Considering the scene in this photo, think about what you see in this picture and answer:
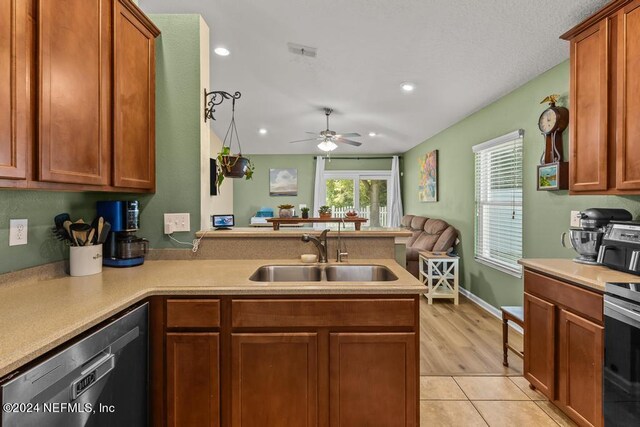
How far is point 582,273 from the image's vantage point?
71.6 inches

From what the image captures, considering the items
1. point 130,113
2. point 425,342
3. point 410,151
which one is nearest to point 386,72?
point 130,113

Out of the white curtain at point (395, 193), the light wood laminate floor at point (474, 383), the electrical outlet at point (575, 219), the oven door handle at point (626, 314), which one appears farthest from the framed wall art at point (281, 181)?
the oven door handle at point (626, 314)

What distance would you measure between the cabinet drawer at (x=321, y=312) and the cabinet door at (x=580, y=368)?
38.9 inches

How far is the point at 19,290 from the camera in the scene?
1444 millimetres

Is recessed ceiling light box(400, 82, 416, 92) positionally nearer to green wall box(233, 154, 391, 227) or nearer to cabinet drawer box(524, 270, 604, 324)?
cabinet drawer box(524, 270, 604, 324)

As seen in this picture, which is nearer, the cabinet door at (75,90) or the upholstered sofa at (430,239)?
the cabinet door at (75,90)

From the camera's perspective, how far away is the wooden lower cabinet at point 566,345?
1.65 metres

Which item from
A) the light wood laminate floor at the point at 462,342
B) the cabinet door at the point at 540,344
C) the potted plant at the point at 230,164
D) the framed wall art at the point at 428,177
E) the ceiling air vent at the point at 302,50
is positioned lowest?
the light wood laminate floor at the point at 462,342

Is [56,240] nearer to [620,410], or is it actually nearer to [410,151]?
[620,410]

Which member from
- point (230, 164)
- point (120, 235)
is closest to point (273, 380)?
point (120, 235)

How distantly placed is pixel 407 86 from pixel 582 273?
2499 millimetres

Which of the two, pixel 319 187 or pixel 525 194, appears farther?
pixel 319 187

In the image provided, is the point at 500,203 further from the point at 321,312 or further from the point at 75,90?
the point at 75,90

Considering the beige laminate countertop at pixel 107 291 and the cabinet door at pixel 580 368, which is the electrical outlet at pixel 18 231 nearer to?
the beige laminate countertop at pixel 107 291
